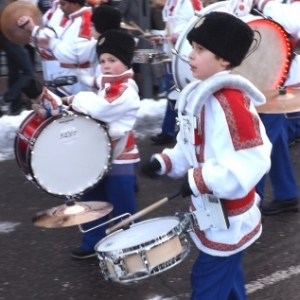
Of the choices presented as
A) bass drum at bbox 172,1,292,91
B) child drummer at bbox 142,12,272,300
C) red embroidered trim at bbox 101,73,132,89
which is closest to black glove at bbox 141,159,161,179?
child drummer at bbox 142,12,272,300

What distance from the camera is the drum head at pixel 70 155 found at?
3.89m

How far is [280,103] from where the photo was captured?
4.03 metres

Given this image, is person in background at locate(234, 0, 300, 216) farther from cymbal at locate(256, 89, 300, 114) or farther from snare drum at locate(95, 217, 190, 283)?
snare drum at locate(95, 217, 190, 283)

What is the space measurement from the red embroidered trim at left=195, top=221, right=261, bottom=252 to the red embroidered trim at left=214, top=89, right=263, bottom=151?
41 cm

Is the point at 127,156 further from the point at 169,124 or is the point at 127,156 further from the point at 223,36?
the point at 169,124

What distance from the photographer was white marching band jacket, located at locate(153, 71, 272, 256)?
284cm

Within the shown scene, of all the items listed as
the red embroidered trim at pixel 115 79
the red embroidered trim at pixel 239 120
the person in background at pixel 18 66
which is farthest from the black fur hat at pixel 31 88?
the person in background at pixel 18 66

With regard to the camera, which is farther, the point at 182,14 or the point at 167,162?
the point at 182,14

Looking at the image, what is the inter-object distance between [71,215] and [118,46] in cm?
100

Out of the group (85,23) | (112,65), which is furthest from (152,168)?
(85,23)

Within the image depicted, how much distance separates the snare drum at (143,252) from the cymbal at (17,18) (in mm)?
3564

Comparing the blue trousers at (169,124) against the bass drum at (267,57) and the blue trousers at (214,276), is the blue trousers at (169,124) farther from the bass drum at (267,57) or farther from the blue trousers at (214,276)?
the blue trousers at (214,276)

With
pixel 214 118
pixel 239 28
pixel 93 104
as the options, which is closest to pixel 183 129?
pixel 214 118

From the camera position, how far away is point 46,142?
3908 mm
